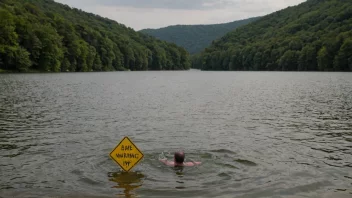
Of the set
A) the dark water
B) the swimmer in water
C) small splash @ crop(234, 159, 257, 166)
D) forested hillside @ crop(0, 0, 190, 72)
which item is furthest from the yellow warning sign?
forested hillside @ crop(0, 0, 190, 72)

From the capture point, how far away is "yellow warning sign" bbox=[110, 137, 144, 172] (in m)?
13.0

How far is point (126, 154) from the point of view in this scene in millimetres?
13195

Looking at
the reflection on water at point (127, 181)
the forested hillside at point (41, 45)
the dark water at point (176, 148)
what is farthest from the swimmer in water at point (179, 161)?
the forested hillside at point (41, 45)

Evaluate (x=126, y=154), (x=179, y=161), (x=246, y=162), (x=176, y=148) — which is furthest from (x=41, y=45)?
(x=126, y=154)

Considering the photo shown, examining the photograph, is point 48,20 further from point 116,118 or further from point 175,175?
point 175,175

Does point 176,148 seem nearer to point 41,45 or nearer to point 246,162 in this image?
point 246,162

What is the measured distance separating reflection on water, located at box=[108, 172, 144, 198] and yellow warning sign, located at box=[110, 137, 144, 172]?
1.32 ft

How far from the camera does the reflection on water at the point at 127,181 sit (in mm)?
11975

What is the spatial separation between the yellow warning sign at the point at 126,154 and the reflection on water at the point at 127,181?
1.32 feet

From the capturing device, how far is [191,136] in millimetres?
21750

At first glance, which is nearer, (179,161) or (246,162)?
(179,161)

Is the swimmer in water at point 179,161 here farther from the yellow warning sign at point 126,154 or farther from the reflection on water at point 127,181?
the yellow warning sign at point 126,154

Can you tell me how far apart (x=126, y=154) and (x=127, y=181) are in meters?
0.95

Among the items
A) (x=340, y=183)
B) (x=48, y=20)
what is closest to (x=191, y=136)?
(x=340, y=183)
